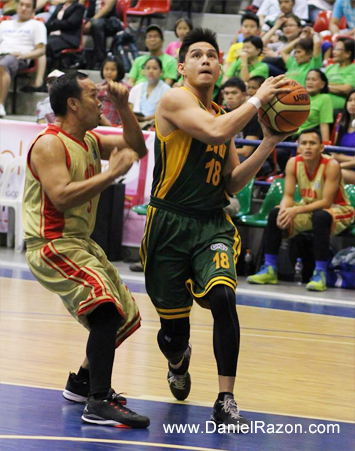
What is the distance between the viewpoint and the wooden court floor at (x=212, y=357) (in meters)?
4.78

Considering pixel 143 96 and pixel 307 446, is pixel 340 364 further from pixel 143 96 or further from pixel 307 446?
pixel 143 96

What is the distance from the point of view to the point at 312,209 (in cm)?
866

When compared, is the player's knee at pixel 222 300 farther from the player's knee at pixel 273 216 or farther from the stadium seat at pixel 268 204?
the stadium seat at pixel 268 204

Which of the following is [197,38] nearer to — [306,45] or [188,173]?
[188,173]

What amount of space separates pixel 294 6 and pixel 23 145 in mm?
4501

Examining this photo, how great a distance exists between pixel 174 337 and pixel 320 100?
5.71m

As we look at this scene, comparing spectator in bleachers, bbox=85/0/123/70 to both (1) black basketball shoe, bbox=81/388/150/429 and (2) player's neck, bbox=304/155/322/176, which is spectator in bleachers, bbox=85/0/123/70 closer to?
(2) player's neck, bbox=304/155/322/176

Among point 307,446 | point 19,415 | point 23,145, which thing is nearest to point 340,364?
point 307,446

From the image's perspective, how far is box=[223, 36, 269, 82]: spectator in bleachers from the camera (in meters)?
10.9

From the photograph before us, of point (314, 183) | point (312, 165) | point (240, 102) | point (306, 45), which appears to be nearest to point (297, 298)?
point (314, 183)

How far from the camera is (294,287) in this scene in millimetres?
8805

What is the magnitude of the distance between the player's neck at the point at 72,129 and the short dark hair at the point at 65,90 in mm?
46

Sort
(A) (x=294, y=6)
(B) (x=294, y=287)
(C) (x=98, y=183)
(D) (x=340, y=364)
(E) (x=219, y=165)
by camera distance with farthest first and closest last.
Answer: (A) (x=294, y=6)
(B) (x=294, y=287)
(D) (x=340, y=364)
(E) (x=219, y=165)
(C) (x=98, y=183)

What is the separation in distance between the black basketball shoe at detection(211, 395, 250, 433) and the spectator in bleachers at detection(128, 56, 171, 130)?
278 inches
